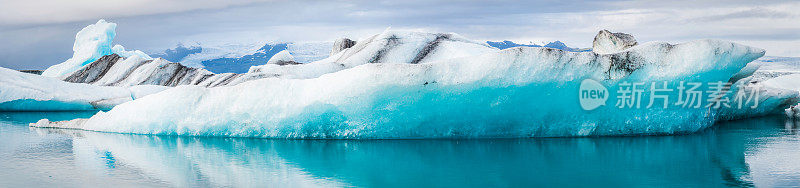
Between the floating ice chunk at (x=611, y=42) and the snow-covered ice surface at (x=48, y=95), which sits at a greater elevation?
the floating ice chunk at (x=611, y=42)

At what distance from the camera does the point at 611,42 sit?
907 centimetres

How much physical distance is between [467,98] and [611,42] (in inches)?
109

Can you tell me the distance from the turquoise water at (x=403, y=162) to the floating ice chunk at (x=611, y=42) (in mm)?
1498

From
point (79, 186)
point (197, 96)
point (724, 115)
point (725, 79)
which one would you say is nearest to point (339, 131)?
point (197, 96)

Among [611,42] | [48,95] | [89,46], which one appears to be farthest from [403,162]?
[89,46]

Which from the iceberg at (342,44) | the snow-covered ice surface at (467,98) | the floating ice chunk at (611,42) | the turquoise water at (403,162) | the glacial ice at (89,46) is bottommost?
the turquoise water at (403,162)

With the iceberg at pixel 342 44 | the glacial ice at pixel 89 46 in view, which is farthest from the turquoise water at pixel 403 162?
the glacial ice at pixel 89 46

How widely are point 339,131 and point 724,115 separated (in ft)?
23.9

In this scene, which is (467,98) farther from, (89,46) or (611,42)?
(89,46)

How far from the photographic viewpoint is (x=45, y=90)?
17109 mm

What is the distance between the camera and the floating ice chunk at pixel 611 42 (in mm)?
9000

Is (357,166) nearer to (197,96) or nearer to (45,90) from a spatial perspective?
(197,96)

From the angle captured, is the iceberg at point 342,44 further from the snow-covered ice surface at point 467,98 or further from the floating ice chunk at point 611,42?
the snow-covered ice surface at point 467,98

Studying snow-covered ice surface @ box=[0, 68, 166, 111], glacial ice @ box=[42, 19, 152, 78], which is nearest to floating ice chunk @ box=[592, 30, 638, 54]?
snow-covered ice surface @ box=[0, 68, 166, 111]
